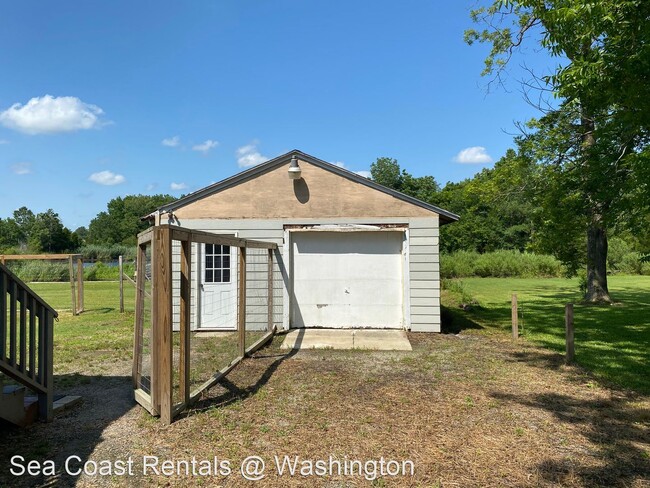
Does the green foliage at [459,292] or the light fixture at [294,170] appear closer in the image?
the light fixture at [294,170]

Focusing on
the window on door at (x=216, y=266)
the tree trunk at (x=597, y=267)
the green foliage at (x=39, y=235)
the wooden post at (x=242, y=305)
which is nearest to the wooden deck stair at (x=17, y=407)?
the wooden post at (x=242, y=305)

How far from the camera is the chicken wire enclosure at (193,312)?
4.09m

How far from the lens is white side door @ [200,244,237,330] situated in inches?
363

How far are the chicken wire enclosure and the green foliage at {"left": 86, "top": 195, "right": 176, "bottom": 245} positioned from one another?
227 ft

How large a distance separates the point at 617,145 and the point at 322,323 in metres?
6.89

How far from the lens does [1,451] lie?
3.56 m

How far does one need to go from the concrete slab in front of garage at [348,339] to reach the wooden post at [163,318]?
3.60 metres

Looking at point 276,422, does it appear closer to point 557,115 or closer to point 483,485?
point 483,485

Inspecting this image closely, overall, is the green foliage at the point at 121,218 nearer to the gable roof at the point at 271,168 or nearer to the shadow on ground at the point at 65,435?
the gable roof at the point at 271,168

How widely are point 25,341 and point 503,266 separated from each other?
29389 millimetres

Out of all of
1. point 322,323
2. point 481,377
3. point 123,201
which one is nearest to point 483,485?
point 481,377

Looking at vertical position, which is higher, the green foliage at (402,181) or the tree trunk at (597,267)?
the green foliage at (402,181)

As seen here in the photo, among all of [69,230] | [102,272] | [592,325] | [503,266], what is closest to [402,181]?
[503,266]

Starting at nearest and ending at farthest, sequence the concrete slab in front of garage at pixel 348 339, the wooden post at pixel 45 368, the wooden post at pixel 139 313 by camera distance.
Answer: the wooden post at pixel 45 368
the wooden post at pixel 139 313
the concrete slab in front of garage at pixel 348 339
